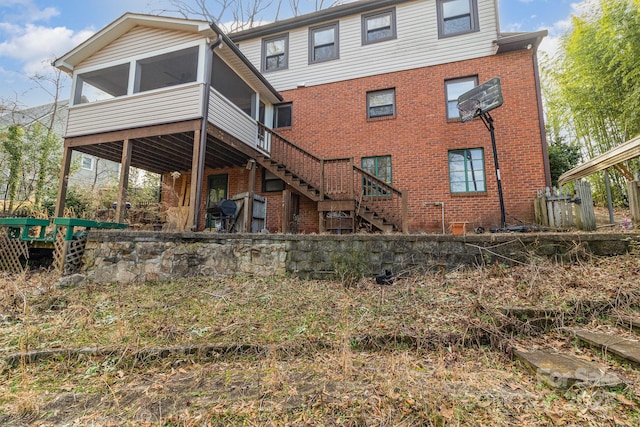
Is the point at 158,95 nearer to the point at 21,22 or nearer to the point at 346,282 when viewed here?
the point at 346,282

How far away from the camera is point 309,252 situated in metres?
5.19

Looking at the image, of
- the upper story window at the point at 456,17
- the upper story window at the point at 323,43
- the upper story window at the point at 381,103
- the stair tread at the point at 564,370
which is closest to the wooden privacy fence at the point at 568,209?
the stair tread at the point at 564,370

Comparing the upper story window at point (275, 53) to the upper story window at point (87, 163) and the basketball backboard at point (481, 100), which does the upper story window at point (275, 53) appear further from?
the upper story window at point (87, 163)

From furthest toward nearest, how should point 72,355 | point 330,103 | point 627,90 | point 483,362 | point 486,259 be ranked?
point 330,103 < point 627,90 < point 486,259 < point 72,355 < point 483,362

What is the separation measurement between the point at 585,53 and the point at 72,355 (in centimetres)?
1441

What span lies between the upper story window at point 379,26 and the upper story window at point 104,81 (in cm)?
758

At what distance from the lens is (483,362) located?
2.63m

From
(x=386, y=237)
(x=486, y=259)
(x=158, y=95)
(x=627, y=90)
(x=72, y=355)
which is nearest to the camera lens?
(x=72, y=355)

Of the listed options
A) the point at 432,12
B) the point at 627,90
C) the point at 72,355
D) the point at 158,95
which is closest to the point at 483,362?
the point at 72,355

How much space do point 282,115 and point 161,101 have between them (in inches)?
173

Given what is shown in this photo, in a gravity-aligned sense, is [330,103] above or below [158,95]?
above

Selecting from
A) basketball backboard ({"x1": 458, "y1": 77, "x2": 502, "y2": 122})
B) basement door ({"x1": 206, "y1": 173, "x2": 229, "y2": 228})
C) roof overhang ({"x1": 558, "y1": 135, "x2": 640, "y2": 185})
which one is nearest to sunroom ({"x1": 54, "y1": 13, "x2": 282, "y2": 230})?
basement door ({"x1": 206, "y1": 173, "x2": 229, "y2": 228})

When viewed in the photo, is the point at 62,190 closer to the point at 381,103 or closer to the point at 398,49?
the point at 381,103

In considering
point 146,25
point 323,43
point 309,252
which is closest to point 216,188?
point 146,25
